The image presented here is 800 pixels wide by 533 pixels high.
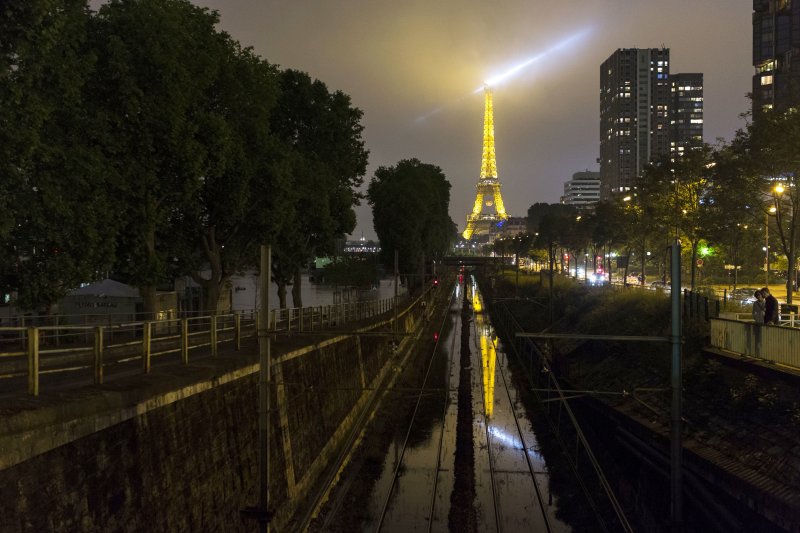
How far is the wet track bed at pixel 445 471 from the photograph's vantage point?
52.9 ft

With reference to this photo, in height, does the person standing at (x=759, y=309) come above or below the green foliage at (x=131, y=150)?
below

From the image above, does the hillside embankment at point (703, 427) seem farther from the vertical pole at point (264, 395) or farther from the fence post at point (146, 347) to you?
the fence post at point (146, 347)

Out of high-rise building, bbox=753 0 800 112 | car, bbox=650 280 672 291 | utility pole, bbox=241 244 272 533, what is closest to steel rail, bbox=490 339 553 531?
utility pole, bbox=241 244 272 533

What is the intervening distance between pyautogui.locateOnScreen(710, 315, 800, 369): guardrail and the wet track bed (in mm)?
6964

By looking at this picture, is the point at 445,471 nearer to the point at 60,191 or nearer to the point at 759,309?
the point at 759,309

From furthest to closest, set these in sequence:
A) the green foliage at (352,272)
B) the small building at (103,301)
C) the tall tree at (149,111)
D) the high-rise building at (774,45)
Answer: the high-rise building at (774,45) < the green foliage at (352,272) < the small building at (103,301) < the tall tree at (149,111)

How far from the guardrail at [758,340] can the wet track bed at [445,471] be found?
6964mm

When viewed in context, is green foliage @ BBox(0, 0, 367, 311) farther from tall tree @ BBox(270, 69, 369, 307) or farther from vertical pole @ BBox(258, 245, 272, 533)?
vertical pole @ BBox(258, 245, 272, 533)

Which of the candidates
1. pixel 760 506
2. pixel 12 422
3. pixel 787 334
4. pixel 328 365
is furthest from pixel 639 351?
pixel 12 422

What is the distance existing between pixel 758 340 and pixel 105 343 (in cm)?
1988

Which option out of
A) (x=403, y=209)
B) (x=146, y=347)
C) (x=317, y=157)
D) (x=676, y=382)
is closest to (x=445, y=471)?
(x=676, y=382)

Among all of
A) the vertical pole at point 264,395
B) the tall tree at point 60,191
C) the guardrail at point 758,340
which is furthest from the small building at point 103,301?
the guardrail at point 758,340

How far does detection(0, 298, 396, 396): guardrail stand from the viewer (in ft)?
29.5

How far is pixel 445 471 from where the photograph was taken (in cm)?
2025
